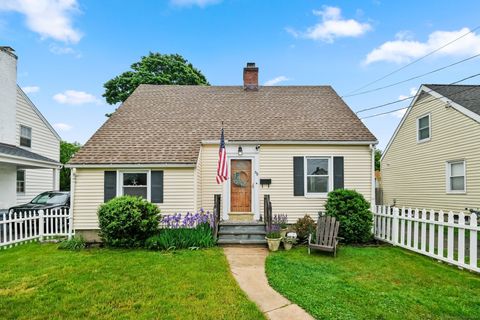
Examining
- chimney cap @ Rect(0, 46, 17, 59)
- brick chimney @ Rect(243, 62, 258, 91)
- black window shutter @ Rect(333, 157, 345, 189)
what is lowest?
black window shutter @ Rect(333, 157, 345, 189)

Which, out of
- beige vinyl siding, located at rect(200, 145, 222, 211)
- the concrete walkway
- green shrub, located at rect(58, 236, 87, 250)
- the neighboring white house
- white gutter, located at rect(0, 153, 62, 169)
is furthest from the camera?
the neighboring white house

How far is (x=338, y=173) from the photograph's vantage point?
980cm

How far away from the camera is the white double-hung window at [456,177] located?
11.8m

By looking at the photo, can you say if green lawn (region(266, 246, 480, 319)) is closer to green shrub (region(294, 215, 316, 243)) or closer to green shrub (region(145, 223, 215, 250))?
green shrub (region(294, 215, 316, 243))

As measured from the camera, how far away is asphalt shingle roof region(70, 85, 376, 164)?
9547 mm

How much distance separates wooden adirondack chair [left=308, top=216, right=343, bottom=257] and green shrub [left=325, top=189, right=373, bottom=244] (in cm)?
104

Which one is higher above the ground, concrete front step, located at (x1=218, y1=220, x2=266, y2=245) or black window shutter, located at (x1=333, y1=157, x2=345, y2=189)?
black window shutter, located at (x1=333, y1=157, x2=345, y2=189)

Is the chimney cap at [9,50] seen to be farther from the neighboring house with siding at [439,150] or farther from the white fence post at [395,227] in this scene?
the neighboring house with siding at [439,150]

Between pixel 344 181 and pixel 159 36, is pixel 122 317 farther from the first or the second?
pixel 159 36

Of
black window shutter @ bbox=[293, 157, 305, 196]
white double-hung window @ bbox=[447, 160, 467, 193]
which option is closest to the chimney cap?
black window shutter @ bbox=[293, 157, 305, 196]

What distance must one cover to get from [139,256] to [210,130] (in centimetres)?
520

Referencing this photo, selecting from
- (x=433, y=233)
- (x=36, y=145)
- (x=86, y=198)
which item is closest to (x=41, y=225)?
(x=86, y=198)

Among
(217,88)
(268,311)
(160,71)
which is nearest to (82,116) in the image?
(160,71)

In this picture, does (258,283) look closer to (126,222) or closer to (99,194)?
(126,222)
